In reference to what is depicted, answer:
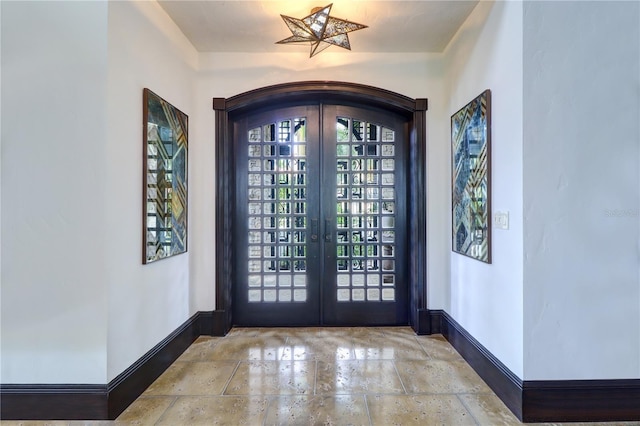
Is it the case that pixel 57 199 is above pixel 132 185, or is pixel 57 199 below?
below

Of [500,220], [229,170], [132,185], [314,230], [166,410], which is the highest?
[229,170]

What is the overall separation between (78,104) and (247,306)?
240cm

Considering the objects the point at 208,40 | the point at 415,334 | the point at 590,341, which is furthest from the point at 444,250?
the point at 208,40

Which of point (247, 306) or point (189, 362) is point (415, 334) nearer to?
point (247, 306)

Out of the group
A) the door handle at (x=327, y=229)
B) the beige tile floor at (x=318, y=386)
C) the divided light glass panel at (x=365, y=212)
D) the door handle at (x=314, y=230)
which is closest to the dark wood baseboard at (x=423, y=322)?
the beige tile floor at (x=318, y=386)

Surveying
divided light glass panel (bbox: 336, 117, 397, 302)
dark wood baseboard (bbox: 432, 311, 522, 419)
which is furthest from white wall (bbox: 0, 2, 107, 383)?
dark wood baseboard (bbox: 432, 311, 522, 419)

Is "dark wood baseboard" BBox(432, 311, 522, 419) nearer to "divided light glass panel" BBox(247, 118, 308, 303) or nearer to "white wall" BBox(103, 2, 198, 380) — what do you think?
"divided light glass panel" BBox(247, 118, 308, 303)

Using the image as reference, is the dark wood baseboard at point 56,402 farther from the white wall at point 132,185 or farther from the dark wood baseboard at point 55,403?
the white wall at point 132,185

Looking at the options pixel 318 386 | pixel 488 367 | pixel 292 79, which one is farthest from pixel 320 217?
pixel 488 367

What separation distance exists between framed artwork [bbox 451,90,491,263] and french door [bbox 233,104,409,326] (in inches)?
24.2

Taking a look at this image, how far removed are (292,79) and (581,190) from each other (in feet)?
8.63

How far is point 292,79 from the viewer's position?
3.30 meters

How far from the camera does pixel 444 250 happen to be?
10.8 ft

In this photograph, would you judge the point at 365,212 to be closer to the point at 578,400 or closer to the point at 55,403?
the point at 578,400
